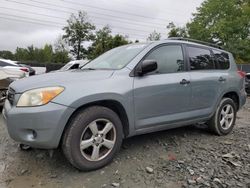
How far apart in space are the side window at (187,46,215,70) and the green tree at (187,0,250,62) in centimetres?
3305

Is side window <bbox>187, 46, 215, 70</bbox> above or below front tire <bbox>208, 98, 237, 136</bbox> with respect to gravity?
above

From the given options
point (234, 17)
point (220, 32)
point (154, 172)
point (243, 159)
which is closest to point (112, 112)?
point (154, 172)

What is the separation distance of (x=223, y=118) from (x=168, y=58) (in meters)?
1.74

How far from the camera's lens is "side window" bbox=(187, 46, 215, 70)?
14.9ft

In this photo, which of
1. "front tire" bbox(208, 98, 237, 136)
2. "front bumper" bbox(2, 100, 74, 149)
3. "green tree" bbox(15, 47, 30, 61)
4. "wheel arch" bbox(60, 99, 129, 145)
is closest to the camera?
"front bumper" bbox(2, 100, 74, 149)

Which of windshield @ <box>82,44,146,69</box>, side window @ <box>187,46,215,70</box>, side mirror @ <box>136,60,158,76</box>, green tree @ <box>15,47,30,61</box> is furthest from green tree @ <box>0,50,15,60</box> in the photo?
side mirror @ <box>136,60,158,76</box>

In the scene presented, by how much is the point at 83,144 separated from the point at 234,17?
40.7 meters

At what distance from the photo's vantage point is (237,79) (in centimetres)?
521

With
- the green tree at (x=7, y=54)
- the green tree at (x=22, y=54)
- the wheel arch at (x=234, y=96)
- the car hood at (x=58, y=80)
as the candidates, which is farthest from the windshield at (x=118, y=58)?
the green tree at (x=22, y=54)

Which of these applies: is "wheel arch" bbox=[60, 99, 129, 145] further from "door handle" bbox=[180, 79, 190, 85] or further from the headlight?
"door handle" bbox=[180, 79, 190, 85]

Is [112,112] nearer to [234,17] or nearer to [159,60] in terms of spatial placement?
[159,60]

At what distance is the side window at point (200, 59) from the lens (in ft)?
14.9

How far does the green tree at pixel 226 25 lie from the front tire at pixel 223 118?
108 ft

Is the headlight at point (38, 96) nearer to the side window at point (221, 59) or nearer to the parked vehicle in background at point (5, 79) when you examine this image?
the side window at point (221, 59)
